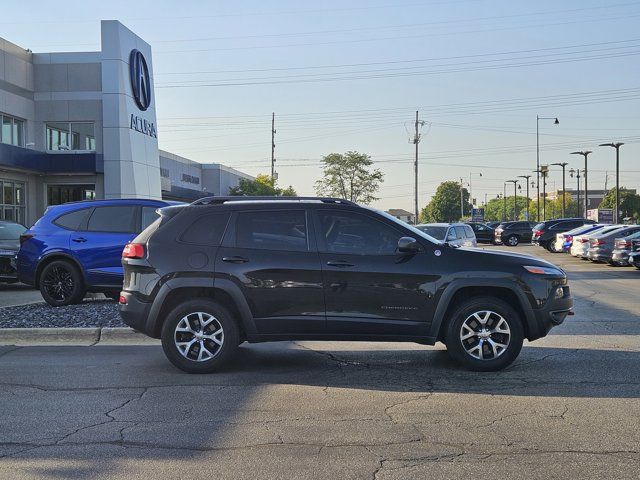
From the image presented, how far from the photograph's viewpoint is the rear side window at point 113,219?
11445 millimetres

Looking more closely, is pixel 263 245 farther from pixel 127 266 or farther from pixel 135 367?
pixel 135 367

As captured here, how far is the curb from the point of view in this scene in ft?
29.6

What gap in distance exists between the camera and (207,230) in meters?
7.25

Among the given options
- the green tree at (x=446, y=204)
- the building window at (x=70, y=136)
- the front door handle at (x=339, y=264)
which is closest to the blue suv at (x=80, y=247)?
the front door handle at (x=339, y=264)

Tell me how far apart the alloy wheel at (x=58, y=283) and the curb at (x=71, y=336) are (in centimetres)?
231

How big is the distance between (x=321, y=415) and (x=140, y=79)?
26.5 meters

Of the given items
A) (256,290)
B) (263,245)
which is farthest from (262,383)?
(263,245)

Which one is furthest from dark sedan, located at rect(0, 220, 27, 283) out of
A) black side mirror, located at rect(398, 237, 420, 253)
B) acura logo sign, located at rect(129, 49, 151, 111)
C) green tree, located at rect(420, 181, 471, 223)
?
green tree, located at rect(420, 181, 471, 223)

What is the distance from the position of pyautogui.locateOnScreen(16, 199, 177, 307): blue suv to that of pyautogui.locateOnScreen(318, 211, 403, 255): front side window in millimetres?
5263

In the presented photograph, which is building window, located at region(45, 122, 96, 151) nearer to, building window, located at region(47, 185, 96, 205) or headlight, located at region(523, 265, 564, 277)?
building window, located at region(47, 185, 96, 205)

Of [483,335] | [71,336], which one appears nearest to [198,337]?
[71,336]

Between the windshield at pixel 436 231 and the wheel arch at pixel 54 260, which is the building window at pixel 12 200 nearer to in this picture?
the windshield at pixel 436 231

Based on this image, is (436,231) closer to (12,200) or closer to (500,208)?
(12,200)

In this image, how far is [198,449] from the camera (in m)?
4.76
